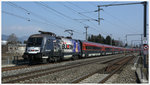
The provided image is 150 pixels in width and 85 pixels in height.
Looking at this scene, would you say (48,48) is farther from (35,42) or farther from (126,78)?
(126,78)

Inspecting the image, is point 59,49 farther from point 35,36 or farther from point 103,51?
point 103,51

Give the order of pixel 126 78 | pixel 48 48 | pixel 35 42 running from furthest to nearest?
1. pixel 48 48
2. pixel 35 42
3. pixel 126 78

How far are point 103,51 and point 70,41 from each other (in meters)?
22.0

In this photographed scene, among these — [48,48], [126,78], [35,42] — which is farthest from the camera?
[48,48]

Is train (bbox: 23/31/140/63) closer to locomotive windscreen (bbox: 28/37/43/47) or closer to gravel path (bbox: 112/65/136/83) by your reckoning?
locomotive windscreen (bbox: 28/37/43/47)

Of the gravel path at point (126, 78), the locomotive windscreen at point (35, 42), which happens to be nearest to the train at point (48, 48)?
the locomotive windscreen at point (35, 42)

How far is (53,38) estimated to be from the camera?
20.7 metres

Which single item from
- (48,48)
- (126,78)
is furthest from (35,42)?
(126,78)

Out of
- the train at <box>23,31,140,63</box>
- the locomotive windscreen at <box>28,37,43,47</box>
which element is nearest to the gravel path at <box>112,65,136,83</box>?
the train at <box>23,31,140,63</box>

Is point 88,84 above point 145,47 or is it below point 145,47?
below

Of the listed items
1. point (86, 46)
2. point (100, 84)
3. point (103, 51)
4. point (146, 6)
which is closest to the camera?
point (100, 84)

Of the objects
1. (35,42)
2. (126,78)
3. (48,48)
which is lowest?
(126,78)

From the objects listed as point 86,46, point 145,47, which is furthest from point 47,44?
point 86,46

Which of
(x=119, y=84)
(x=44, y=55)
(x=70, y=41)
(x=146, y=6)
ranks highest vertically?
(x=146, y=6)
